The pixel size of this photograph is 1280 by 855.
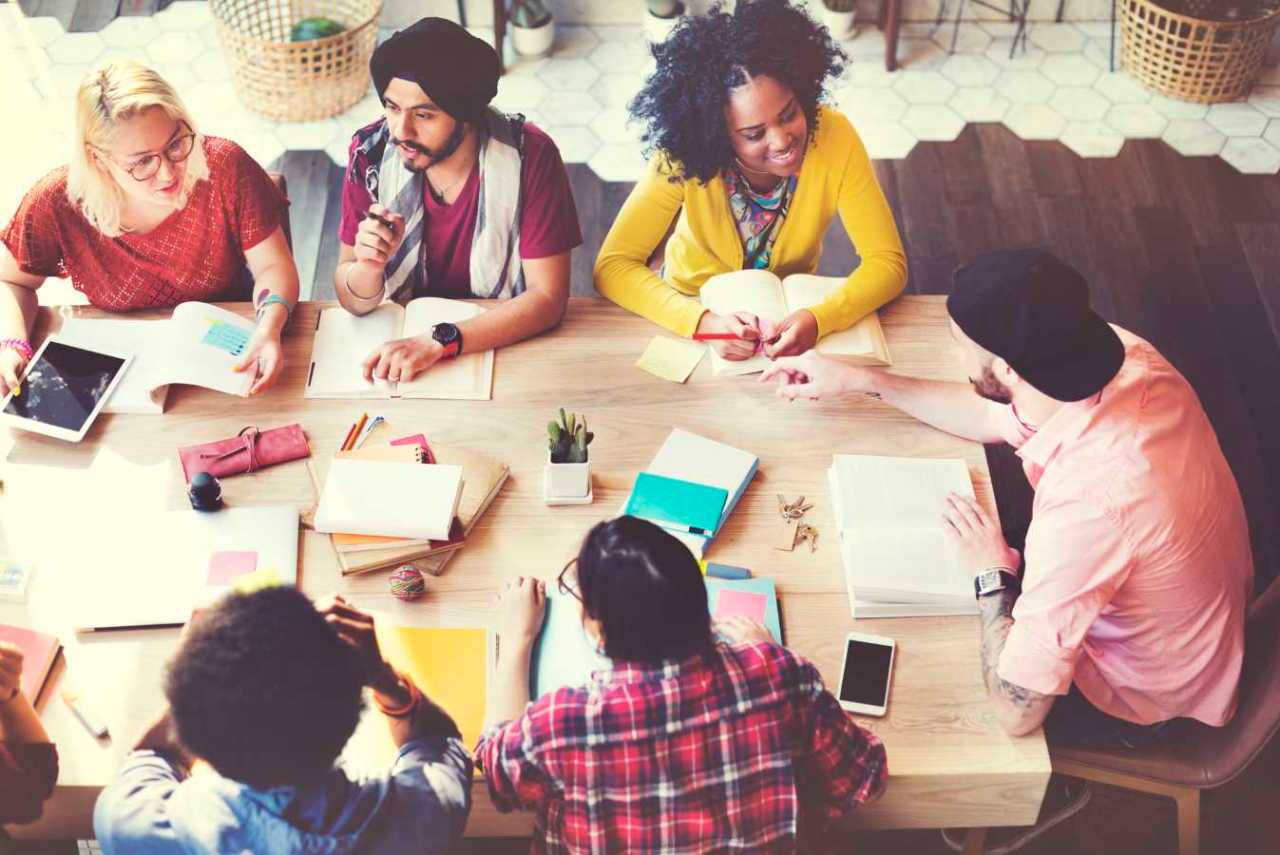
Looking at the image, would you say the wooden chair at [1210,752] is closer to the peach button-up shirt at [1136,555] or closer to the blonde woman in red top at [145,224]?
the peach button-up shirt at [1136,555]

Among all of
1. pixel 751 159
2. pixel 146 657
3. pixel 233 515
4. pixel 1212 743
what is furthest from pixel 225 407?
pixel 1212 743

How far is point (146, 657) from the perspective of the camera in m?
1.75

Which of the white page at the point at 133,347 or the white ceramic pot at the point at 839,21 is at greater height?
the white page at the point at 133,347

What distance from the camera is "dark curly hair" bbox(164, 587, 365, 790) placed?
129cm

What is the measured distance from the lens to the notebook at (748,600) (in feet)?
5.84

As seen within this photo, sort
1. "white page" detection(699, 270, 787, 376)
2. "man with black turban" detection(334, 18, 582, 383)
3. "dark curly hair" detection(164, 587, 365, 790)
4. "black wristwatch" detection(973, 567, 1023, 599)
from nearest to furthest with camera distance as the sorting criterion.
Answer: "dark curly hair" detection(164, 587, 365, 790), "black wristwatch" detection(973, 567, 1023, 599), "man with black turban" detection(334, 18, 582, 383), "white page" detection(699, 270, 787, 376)

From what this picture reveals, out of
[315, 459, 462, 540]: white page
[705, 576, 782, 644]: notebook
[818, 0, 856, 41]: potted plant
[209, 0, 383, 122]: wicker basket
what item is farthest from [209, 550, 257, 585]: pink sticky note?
[818, 0, 856, 41]: potted plant

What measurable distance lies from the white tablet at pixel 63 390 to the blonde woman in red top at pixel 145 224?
0.04m

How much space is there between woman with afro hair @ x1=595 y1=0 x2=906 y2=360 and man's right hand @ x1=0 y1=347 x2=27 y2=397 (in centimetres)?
106

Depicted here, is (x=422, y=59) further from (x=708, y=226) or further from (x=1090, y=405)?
(x=1090, y=405)

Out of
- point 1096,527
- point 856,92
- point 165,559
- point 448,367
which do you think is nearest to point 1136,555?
point 1096,527

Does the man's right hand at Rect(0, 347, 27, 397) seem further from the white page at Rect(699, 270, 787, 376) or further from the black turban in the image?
the white page at Rect(699, 270, 787, 376)

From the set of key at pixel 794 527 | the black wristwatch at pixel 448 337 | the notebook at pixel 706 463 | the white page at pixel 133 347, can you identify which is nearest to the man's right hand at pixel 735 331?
the notebook at pixel 706 463

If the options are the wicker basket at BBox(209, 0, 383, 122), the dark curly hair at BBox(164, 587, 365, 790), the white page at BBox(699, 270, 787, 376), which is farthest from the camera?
the wicker basket at BBox(209, 0, 383, 122)
